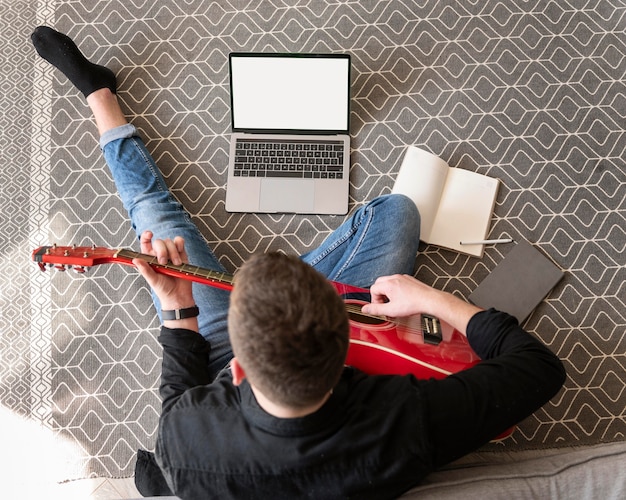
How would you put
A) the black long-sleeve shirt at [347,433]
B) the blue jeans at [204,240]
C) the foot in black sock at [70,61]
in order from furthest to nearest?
the foot in black sock at [70,61]
the blue jeans at [204,240]
the black long-sleeve shirt at [347,433]

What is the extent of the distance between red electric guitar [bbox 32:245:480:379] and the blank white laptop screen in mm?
601

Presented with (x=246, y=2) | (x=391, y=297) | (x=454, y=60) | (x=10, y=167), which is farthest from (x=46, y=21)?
(x=391, y=297)

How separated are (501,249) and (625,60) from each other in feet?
2.51

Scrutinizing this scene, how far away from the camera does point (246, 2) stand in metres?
1.89

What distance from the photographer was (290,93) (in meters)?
1.69

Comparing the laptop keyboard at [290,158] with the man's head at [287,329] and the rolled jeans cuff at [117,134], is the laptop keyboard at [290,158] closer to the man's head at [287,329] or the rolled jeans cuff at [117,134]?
the rolled jeans cuff at [117,134]

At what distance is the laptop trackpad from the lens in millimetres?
1723

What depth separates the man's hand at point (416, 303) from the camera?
1.27 meters

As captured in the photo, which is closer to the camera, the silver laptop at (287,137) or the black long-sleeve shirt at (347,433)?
the black long-sleeve shirt at (347,433)

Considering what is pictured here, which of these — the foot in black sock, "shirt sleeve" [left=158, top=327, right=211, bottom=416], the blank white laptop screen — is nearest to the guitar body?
"shirt sleeve" [left=158, top=327, right=211, bottom=416]

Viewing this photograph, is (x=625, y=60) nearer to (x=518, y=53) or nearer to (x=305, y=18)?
(x=518, y=53)

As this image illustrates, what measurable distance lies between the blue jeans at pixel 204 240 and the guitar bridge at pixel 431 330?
0.21 m

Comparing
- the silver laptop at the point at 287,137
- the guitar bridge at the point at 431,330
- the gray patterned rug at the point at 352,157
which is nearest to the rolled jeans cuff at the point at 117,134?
the gray patterned rug at the point at 352,157

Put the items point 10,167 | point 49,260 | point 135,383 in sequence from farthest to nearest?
point 10,167, point 135,383, point 49,260
